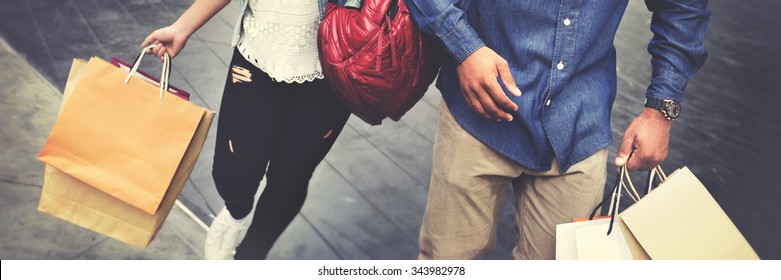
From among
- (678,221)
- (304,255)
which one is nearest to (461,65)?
(678,221)

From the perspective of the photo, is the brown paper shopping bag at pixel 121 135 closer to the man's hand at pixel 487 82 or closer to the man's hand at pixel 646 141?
the man's hand at pixel 487 82

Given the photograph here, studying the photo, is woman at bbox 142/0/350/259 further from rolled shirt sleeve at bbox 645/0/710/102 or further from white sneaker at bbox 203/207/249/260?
rolled shirt sleeve at bbox 645/0/710/102

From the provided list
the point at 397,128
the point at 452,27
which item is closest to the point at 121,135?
the point at 452,27

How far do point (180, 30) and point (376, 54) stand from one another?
1.96ft

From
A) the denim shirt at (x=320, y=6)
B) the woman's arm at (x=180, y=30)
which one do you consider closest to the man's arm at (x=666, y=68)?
the denim shirt at (x=320, y=6)

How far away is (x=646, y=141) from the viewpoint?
1794 millimetres

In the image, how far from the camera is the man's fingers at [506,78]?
169 centimetres

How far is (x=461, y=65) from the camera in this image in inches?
68.3

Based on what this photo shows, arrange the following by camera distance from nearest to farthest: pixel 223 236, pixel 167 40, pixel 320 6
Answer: pixel 320 6 → pixel 167 40 → pixel 223 236

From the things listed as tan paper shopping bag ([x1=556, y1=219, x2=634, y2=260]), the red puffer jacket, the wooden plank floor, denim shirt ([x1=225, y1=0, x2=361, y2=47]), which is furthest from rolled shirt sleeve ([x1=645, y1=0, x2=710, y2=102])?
the wooden plank floor

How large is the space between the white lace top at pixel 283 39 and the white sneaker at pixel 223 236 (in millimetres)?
669

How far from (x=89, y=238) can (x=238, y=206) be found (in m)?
0.73

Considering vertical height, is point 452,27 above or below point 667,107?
above

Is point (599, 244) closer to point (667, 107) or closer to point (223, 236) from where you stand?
point (667, 107)
